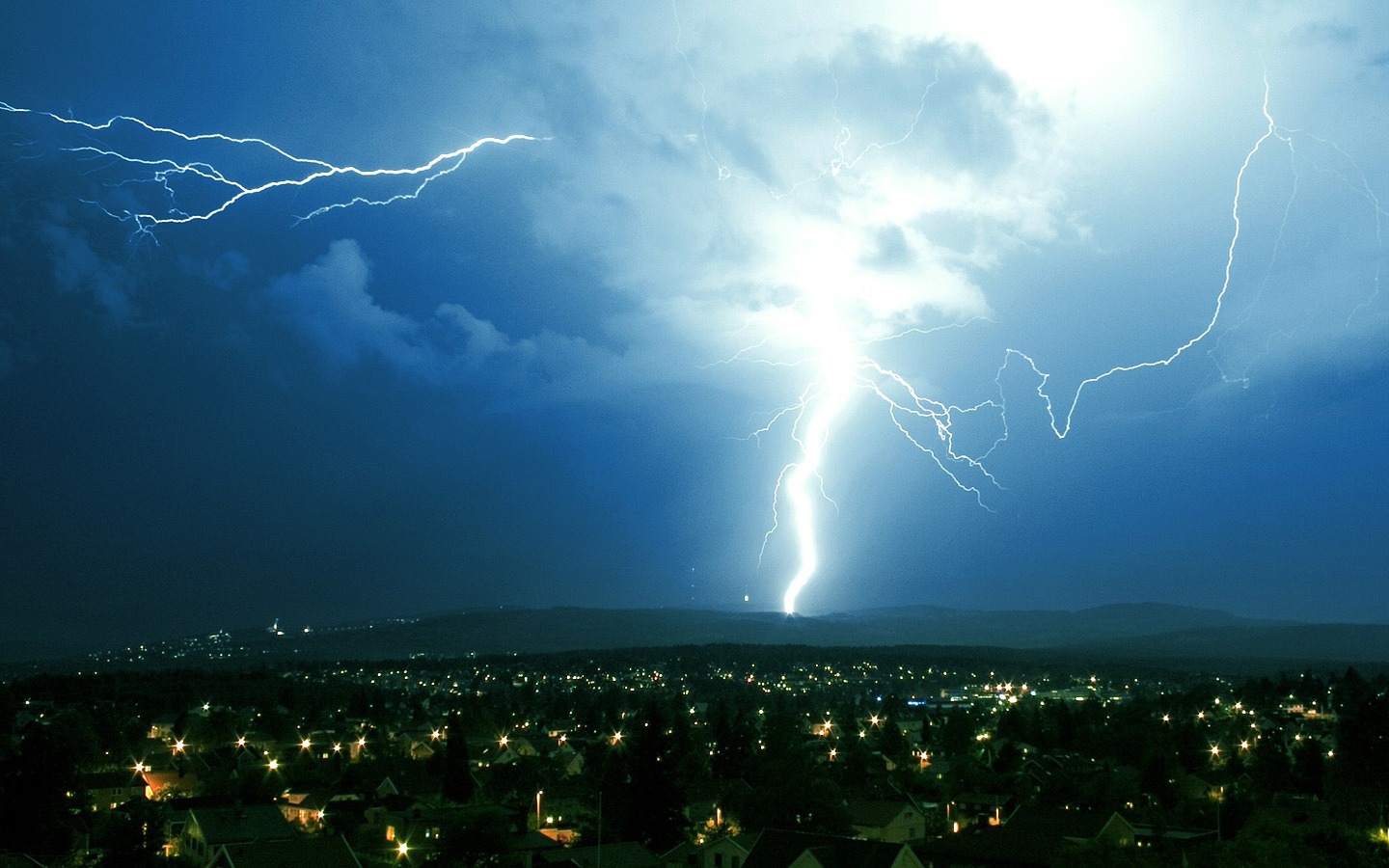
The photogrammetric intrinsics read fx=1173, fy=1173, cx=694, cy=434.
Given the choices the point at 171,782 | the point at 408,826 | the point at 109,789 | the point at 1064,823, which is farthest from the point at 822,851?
the point at 171,782

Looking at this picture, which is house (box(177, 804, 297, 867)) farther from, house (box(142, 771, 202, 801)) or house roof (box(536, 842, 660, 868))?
house (box(142, 771, 202, 801))

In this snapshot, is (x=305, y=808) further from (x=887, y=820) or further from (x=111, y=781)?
(x=887, y=820)

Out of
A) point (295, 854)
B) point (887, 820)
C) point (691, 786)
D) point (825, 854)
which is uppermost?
point (825, 854)

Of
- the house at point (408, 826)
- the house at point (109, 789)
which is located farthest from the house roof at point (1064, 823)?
the house at point (109, 789)

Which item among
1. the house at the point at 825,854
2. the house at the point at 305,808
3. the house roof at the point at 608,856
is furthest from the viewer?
the house at the point at 305,808

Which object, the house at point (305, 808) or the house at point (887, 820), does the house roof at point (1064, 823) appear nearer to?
the house at point (887, 820)

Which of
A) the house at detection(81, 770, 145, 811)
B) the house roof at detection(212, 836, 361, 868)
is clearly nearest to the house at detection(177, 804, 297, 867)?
the house roof at detection(212, 836, 361, 868)
